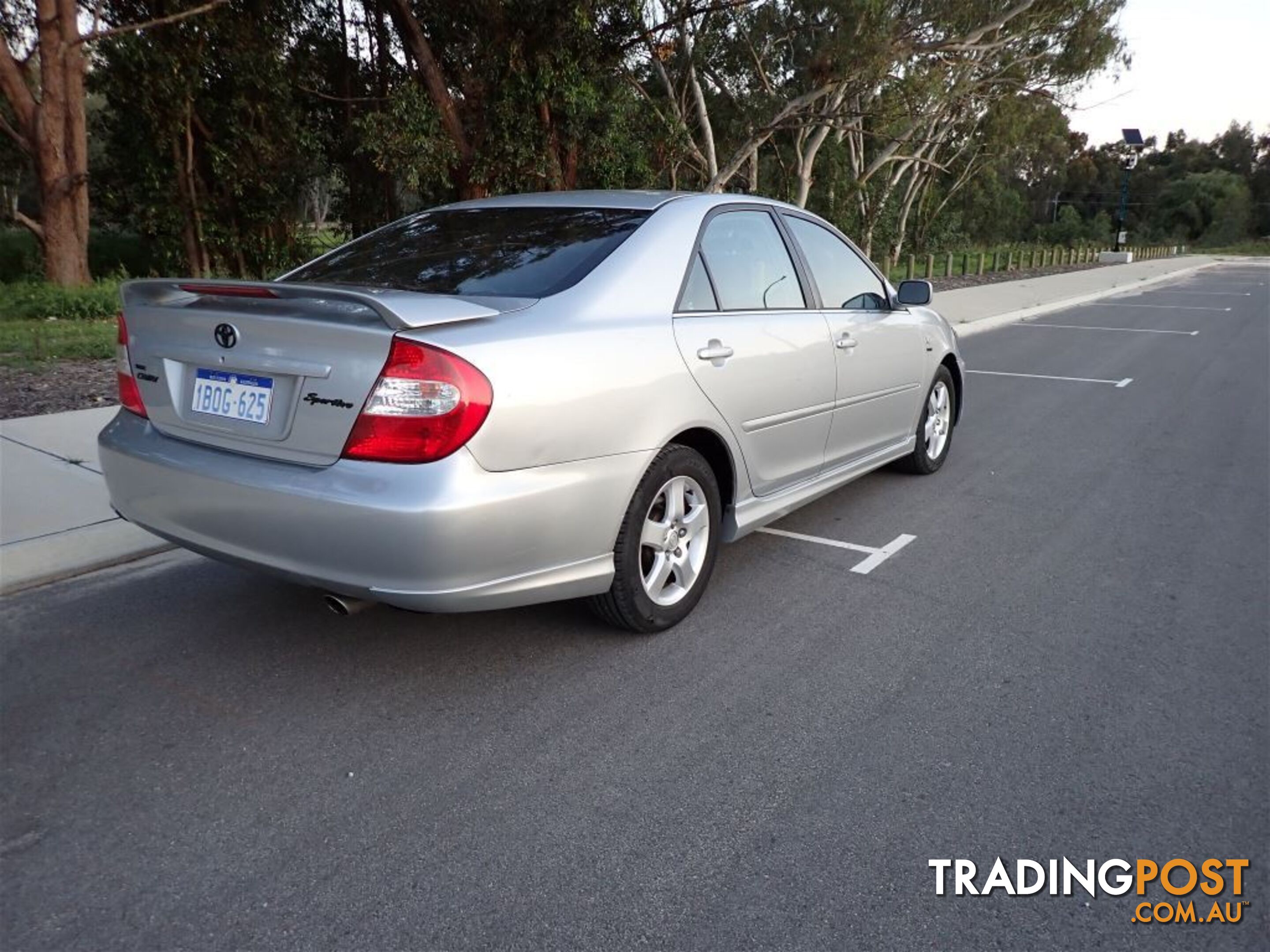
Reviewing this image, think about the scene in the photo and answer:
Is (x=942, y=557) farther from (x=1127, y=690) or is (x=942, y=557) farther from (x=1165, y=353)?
(x=1165, y=353)

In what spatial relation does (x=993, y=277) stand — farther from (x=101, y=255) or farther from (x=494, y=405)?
(x=494, y=405)

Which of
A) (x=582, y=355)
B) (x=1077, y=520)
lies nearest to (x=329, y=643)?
(x=582, y=355)

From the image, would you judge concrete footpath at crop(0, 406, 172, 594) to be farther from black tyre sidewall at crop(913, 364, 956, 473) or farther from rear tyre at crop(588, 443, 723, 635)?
black tyre sidewall at crop(913, 364, 956, 473)

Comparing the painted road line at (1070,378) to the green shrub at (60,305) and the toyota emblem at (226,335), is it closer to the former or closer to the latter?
the toyota emblem at (226,335)

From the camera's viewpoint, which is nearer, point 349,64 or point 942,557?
point 942,557

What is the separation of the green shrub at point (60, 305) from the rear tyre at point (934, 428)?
967cm

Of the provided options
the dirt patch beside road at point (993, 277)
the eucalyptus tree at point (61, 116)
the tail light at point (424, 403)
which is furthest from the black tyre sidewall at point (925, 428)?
the dirt patch beside road at point (993, 277)

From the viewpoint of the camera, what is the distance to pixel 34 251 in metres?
18.4

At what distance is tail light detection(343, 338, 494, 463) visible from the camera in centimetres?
293

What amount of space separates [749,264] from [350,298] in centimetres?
198

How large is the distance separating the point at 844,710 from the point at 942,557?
180 centimetres

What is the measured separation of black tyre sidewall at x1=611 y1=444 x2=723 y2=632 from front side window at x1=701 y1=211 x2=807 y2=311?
0.73m

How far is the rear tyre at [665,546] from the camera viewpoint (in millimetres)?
3594

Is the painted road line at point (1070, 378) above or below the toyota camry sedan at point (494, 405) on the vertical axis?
below
